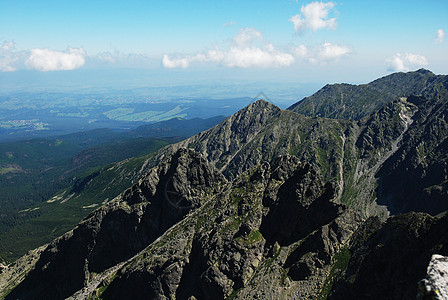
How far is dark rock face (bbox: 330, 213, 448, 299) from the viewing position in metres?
50.2

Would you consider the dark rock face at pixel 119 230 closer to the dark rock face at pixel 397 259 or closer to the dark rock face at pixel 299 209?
the dark rock face at pixel 299 209

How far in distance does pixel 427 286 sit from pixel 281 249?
93.2 m

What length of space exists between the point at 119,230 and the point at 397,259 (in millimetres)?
131081

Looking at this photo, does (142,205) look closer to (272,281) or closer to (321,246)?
(272,281)

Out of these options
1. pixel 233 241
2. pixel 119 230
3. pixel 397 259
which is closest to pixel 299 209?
pixel 233 241

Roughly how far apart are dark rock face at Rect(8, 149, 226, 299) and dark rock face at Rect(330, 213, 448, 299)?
97497 mm

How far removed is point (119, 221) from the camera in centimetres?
15225

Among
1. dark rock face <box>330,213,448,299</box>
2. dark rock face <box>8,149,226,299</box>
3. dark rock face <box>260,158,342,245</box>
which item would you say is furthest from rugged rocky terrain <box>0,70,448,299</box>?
dark rock face <box>8,149,226,299</box>

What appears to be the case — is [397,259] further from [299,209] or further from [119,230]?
[119,230]

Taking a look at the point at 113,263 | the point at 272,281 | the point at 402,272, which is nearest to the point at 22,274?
the point at 113,263

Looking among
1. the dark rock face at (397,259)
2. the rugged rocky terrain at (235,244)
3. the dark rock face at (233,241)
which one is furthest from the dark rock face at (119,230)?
the dark rock face at (397,259)

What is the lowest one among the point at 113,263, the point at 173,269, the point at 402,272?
the point at 113,263

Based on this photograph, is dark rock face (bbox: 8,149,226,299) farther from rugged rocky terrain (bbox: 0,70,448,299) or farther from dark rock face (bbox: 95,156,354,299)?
dark rock face (bbox: 95,156,354,299)

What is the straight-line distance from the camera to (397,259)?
59594 millimetres
